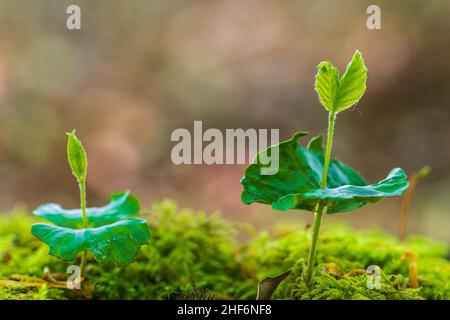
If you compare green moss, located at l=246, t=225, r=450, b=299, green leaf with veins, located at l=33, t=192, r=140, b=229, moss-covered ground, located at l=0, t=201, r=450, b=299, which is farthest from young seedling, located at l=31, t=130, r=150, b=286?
green moss, located at l=246, t=225, r=450, b=299

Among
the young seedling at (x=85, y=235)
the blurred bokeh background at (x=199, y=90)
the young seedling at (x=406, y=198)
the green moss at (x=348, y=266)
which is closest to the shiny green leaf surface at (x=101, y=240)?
the young seedling at (x=85, y=235)

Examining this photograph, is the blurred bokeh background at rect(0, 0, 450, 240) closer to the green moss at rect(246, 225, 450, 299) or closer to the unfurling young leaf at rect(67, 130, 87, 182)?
the green moss at rect(246, 225, 450, 299)

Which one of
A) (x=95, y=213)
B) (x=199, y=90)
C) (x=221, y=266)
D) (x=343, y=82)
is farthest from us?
(x=199, y=90)

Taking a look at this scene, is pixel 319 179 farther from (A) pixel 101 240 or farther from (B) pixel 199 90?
(B) pixel 199 90

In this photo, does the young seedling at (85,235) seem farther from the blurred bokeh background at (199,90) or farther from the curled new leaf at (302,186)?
the blurred bokeh background at (199,90)

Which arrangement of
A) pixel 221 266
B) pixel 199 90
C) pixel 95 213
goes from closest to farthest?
pixel 95 213, pixel 221 266, pixel 199 90

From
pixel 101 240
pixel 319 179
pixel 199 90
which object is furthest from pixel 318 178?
pixel 199 90
